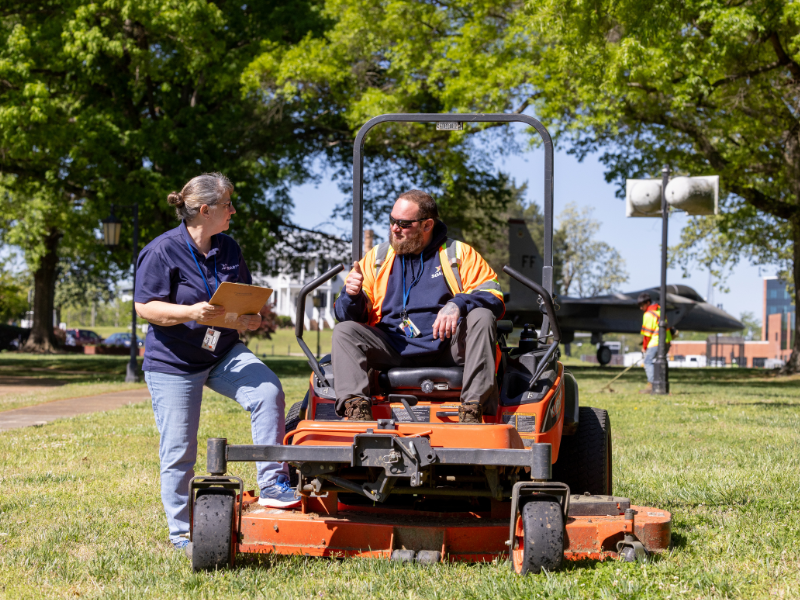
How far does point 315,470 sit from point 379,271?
125cm

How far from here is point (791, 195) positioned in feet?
79.9

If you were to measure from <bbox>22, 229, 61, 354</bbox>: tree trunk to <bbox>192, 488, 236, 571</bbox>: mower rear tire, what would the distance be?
31.1m

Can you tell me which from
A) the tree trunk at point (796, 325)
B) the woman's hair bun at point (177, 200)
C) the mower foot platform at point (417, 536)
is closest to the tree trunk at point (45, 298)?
the tree trunk at point (796, 325)

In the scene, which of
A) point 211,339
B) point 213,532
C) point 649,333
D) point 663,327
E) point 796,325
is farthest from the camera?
point 796,325

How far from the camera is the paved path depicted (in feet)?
35.4

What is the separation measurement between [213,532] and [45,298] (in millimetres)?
37468

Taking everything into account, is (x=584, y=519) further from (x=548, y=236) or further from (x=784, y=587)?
(x=548, y=236)

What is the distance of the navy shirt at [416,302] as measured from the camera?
14.7ft

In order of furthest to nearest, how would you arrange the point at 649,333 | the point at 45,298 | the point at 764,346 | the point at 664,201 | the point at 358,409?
1. the point at 764,346
2. the point at 45,298
3. the point at 649,333
4. the point at 664,201
5. the point at 358,409

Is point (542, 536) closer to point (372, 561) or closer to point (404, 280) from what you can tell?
point (372, 561)

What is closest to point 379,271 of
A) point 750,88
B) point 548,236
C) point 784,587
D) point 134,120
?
point 548,236

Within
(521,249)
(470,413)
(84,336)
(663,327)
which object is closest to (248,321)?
(470,413)

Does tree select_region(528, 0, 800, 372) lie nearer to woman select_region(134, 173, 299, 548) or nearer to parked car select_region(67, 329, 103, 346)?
woman select_region(134, 173, 299, 548)

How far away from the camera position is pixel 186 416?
14.9ft
